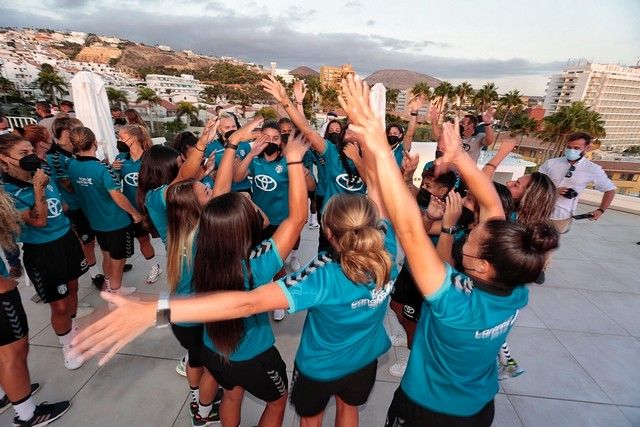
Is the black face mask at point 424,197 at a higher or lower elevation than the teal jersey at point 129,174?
higher

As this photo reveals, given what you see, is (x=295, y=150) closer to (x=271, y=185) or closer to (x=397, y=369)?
(x=271, y=185)

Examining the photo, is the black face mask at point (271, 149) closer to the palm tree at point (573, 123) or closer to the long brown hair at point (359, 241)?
the long brown hair at point (359, 241)

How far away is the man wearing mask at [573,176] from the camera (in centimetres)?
422

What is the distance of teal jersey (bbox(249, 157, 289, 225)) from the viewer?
3.75 meters

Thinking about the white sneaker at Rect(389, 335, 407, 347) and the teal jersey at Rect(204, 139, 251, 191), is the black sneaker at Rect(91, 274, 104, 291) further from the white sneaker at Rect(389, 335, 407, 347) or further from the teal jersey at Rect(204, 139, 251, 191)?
the white sneaker at Rect(389, 335, 407, 347)

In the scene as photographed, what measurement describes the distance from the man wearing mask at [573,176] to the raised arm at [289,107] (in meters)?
3.45

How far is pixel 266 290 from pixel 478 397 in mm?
1192

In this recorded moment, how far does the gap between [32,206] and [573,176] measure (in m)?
6.11

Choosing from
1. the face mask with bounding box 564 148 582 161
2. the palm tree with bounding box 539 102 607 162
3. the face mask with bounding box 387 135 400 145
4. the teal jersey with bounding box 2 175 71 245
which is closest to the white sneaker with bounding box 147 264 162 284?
the teal jersey with bounding box 2 175 71 245

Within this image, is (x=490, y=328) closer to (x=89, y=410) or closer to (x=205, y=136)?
(x=205, y=136)

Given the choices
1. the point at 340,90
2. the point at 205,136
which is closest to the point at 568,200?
the point at 340,90

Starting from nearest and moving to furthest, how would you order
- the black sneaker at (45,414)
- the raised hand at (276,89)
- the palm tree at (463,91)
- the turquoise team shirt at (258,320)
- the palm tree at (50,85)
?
the turquoise team shirt at (258,320), the black sneaker at (45,414), the raised hand at (276,89), the palm tree at (50,85), the palm tree at (463,91)

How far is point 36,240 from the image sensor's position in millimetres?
2727

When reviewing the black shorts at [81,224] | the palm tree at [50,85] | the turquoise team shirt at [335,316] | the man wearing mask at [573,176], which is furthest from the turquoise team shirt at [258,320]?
the palm tree at [50,85]
